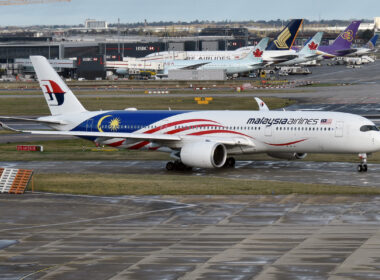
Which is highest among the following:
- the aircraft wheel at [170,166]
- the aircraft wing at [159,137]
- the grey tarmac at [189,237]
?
the aircraft wing at [159,137]

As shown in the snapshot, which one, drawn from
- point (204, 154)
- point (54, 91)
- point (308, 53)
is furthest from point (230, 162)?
point (308, 53)

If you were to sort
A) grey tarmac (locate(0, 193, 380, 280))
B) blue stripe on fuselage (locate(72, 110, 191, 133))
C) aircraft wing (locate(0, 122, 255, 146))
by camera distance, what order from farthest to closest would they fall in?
blue stripe on fuselage (locate(72, 110, 191, 133)) < aircraft wing (locate(0, 122, 255, 146)) < grey tarmac (locate(0, 193, 380, 280))

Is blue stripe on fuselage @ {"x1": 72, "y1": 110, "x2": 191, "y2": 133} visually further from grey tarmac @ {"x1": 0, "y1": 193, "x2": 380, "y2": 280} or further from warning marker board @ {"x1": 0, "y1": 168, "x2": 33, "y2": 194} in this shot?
grey tarmac @ {"x1": 0, "y1": 193, "x2": 380, "y2": 280}

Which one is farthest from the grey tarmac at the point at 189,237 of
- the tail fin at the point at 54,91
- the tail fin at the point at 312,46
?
the tail fin at the point at 312,46

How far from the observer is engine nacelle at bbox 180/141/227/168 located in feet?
183

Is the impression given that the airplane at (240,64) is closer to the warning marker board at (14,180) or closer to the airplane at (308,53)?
the airplane at (308,53)

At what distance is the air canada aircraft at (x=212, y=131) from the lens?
183 ft

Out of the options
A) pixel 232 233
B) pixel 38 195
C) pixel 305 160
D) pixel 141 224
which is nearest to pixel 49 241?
pixel 141 224

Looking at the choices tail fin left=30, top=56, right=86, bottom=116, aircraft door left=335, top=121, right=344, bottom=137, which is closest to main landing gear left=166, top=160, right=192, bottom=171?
tail fin left=30, top=56, right=86, bottom=116

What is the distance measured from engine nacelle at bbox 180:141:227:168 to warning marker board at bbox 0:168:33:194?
11.7 m

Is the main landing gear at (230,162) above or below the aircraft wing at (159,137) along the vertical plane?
below

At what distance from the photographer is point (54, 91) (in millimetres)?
65062

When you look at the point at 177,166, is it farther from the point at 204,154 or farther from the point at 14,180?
the point at 14,180

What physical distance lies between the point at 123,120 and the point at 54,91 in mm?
7031
